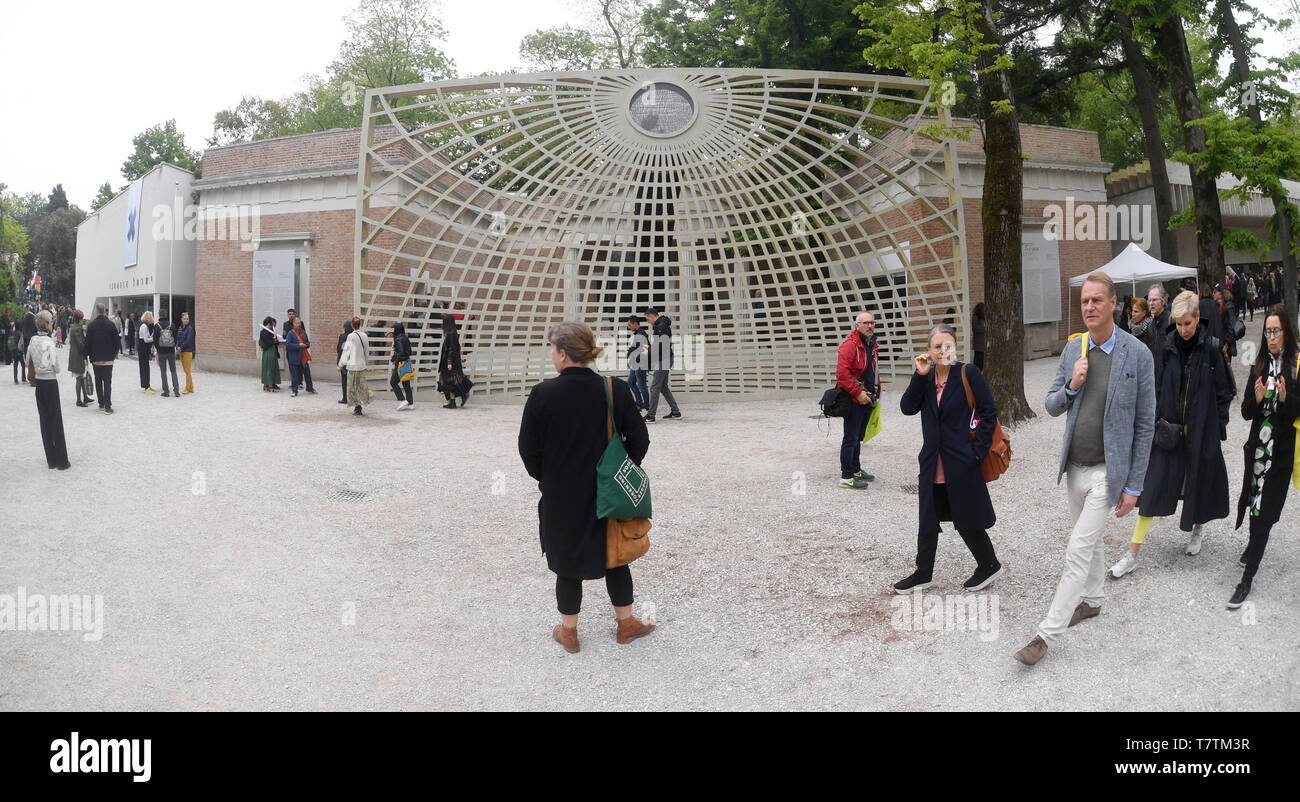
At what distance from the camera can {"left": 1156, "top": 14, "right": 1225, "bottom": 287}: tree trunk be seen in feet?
48.4

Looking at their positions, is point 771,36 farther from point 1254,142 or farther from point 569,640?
point 569,640

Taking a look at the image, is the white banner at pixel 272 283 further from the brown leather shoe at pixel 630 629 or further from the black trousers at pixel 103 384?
the brown leather shoe at pixel 630 629

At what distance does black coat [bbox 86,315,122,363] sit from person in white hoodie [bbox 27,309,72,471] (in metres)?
4.70

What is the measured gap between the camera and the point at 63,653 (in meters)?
4.71

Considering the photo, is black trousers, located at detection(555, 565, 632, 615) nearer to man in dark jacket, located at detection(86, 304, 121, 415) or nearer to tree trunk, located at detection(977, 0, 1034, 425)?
tree trunk, located at detection(977, 0, 1034, 425)

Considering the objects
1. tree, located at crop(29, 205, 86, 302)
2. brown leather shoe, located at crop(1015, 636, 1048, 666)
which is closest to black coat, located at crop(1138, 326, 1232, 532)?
brown leather shoe, located at crop(1015, 636, 1048, 666)

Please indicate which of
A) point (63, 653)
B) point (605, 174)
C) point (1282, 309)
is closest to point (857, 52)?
point (605, 174)

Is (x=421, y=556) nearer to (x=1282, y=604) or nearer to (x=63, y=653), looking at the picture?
(x=63, y=653)

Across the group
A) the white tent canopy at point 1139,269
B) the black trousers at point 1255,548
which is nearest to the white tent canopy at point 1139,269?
the white tent canopy at point 1139,269

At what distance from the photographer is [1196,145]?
48.0 feet

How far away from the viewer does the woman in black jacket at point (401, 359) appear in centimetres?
1558

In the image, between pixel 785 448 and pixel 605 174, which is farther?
pixel 605 174

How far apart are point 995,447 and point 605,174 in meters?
12.7

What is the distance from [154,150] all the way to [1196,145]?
184 feet
